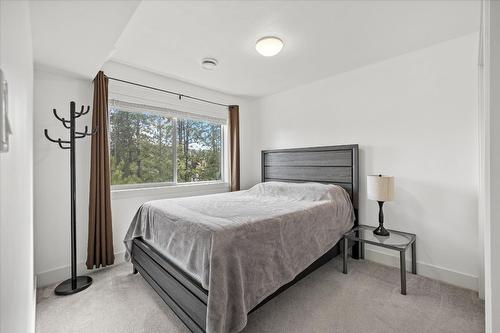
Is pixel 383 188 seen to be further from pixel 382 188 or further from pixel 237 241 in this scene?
pixel 237 241

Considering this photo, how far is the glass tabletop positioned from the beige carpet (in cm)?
42

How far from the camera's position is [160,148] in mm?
3354

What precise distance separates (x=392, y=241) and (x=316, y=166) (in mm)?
1368

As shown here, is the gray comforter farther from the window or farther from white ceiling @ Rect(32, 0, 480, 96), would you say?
white ceiling @ Rect(32, 0, 480, 96)

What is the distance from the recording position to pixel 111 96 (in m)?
2.79

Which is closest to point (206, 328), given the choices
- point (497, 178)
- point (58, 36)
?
point (497, 178)

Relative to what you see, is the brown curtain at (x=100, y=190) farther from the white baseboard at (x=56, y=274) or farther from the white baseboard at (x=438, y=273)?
the white baseboard at (x=438, y=273)

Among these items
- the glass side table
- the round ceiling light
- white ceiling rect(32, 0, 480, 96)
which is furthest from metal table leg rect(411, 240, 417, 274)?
the round ceiling light

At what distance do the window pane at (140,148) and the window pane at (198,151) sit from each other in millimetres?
181

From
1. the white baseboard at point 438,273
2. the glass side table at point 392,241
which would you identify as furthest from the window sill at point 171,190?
the white baseboard at point 438,273

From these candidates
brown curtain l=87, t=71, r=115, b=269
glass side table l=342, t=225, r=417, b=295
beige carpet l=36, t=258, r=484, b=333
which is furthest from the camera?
brown curtain l=87, t=71, r=115, b=269

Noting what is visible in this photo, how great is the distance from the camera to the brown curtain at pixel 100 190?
2.52m

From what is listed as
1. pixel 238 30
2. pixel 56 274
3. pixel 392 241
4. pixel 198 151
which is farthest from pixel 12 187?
pixel 198 151

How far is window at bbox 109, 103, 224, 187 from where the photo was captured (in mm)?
2975
